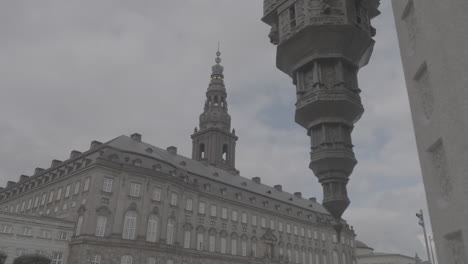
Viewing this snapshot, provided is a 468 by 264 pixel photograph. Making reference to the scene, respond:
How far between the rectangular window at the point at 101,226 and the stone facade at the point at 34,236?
3114 millimetres

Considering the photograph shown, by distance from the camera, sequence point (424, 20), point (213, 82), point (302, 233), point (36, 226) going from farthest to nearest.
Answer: point (213, 82) < point (302, 233) < point (36, 226) < point (424, 20)

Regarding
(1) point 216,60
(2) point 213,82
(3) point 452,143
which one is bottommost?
(3) point 452,143

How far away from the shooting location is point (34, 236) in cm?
4412

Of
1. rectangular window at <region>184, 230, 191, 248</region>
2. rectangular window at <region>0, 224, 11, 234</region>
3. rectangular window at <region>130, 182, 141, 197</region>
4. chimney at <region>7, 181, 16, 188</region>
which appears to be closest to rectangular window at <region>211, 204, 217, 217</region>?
rectangular window at <region>184, 230, 191, 248</region>

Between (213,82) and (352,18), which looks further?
(213,82)

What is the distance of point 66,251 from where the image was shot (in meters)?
46.5

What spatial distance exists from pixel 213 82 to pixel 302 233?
3933 centimetres

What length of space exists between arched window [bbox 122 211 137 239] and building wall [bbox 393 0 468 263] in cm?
4896

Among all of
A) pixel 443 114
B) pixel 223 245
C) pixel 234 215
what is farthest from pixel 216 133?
pixel 443 114

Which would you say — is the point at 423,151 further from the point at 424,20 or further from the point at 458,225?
the point at 424,20

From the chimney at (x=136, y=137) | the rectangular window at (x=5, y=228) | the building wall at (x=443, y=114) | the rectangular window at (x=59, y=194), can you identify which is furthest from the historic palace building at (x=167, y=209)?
the building wall at (x=443, y=114)

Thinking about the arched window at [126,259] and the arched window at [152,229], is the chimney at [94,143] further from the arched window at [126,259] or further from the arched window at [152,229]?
the arched window at [126,259]

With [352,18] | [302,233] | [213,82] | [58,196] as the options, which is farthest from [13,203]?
[352,18]

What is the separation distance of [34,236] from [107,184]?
33.4 feet
